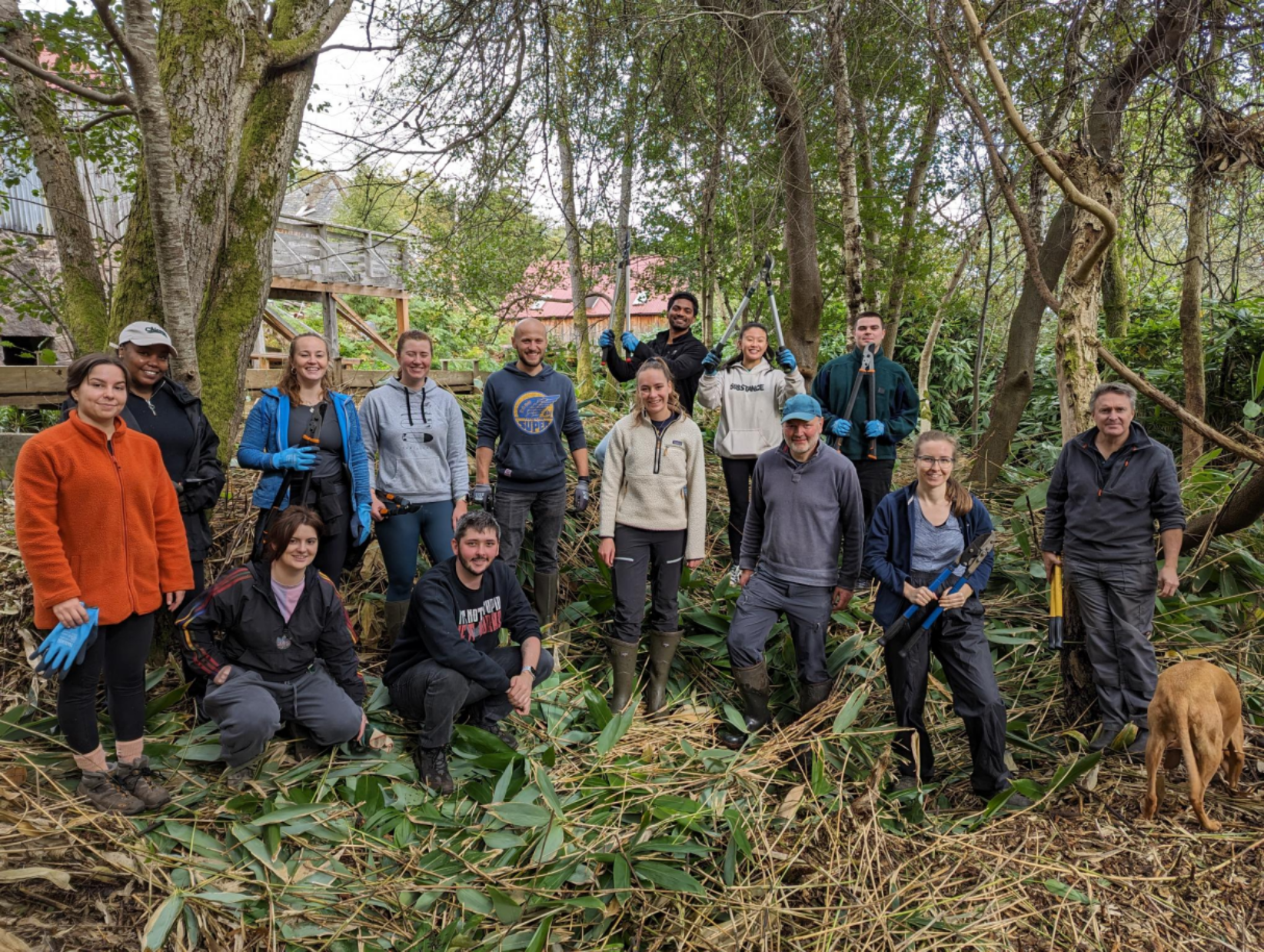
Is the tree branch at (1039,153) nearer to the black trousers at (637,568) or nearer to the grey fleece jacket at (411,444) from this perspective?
the black trousers at (637,568)

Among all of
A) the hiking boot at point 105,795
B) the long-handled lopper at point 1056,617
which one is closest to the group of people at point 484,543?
the hiking boot at point 105,795

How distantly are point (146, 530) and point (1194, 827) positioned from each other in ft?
14.6

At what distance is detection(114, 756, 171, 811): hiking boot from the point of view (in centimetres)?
291

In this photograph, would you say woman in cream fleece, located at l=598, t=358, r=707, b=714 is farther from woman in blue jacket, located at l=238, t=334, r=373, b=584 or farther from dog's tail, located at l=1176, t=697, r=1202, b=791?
dog's tail, located at l=1176, t=697, r=1202, b=791

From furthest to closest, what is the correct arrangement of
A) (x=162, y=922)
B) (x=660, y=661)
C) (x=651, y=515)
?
1. (x=660, y=661)
2. (x=651, y=515)
3. (x=162, y=922)

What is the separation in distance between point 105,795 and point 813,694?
3.03 meters

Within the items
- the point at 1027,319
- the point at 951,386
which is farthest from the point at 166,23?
the point at 951,386

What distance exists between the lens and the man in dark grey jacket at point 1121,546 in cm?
368

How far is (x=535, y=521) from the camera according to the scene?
4.49 meters

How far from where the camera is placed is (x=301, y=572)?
10.9 feet

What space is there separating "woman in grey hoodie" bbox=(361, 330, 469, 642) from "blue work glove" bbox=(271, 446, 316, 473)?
0.35 m

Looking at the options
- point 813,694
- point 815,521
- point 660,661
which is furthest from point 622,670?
point 815,521

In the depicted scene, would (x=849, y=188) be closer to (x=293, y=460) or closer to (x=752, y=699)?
(x=752, y=699)

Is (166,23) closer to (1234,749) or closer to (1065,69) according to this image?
(1065,69)
